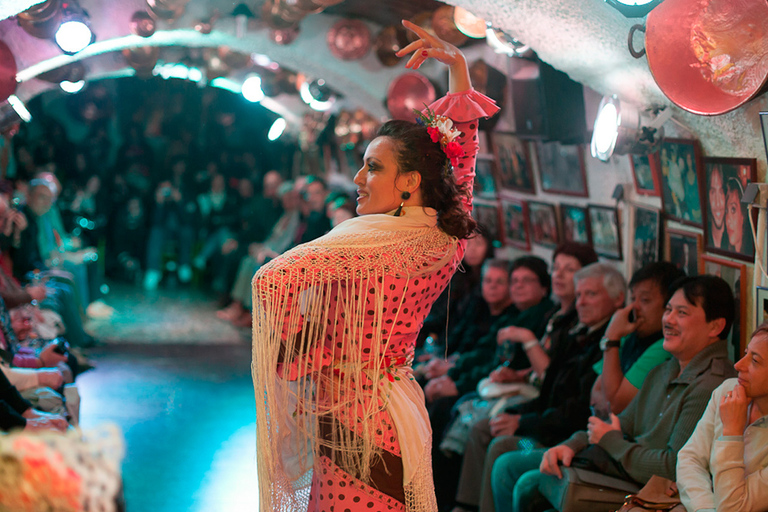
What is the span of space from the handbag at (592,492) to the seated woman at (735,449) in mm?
366

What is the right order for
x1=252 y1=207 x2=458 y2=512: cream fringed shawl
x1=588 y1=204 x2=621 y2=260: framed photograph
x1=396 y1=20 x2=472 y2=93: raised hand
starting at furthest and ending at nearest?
x1=588 y1=204 x2=621 y2=260: framed photograph, x1=396 y1=20 x2=472 y2=93: raised hand, x1=252 y1=207 x2=458 y2=512: cream fringed shawl

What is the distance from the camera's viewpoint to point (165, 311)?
9.43 metres

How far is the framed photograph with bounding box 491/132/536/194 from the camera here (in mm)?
5328

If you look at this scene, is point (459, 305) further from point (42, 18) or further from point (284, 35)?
point (42, 18)

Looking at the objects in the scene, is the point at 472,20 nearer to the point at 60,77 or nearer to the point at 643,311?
the point at 643,311

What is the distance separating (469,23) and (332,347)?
125 inches

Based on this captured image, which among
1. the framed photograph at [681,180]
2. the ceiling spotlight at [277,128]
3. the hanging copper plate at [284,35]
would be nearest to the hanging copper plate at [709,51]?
the framed photograph at [681,180]

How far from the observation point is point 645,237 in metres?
4.04

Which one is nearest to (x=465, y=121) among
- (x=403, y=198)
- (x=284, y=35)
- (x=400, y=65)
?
(x=403, y=198)

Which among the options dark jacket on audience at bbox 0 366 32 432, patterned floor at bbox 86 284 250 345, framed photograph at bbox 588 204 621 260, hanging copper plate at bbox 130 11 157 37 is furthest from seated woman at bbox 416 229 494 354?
patterned floor at bbox 86 284 250 345

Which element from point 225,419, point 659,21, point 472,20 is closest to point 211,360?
point 225,419

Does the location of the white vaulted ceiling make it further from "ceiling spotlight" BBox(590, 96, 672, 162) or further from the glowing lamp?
the glowing lamp

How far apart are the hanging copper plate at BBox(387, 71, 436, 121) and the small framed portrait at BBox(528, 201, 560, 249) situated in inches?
48.8

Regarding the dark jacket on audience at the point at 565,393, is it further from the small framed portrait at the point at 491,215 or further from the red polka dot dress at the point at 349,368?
the small framed portrait at the point at 491,215
